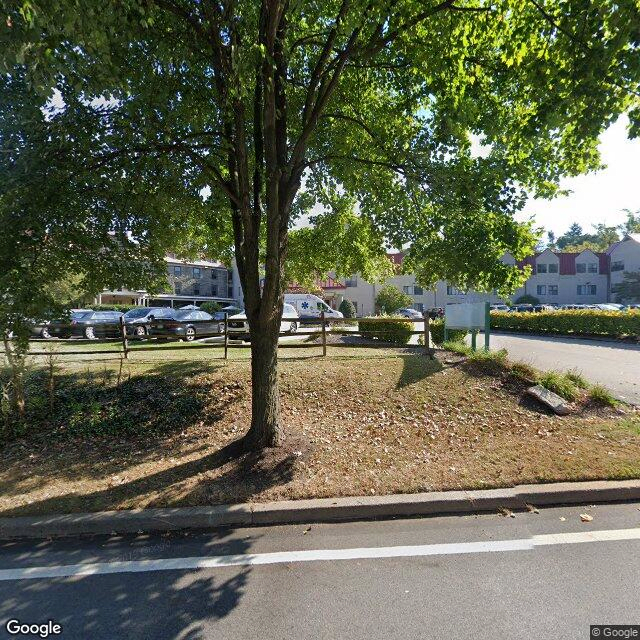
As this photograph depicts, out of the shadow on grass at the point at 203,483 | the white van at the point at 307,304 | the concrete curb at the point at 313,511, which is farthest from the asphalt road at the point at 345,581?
the white van at the point at 307,304

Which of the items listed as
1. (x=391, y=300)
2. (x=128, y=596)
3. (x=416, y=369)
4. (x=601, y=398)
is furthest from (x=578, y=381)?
(x=391, y=300)

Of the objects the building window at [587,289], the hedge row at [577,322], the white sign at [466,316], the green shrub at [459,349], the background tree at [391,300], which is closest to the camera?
the green shrub at [459,349]

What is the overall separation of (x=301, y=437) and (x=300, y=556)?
240 centimetres

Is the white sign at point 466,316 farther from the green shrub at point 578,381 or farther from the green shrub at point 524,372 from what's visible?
Answer: the green shrub at point 578,381

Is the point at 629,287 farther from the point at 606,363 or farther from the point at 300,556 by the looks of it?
the point at 300,556

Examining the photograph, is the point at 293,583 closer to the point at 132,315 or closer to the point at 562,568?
the point at 562,568

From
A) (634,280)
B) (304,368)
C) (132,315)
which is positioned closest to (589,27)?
(304,368)

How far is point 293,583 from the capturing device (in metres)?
3.00

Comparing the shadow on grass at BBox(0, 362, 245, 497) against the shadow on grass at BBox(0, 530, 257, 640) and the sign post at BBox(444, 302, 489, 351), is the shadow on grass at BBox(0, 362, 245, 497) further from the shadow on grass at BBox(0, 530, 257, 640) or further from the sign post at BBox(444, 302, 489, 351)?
the sign post at BBox(444, 302, 489, 351)

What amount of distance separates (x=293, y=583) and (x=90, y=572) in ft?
5.27

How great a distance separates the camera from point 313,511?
3975 millimetres

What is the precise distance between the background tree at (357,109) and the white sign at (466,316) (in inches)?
136

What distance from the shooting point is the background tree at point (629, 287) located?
1955 inches

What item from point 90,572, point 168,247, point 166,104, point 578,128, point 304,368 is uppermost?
point 166,104
